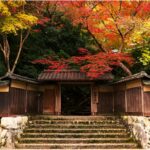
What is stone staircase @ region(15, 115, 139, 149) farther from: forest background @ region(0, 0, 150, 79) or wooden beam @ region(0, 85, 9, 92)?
forest background @ region(0, 0, 150, 79)

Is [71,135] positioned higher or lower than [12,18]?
lower

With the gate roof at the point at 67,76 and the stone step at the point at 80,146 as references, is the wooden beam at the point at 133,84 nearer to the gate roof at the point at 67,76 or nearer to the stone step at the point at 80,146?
the gate roof at the point at 67,76

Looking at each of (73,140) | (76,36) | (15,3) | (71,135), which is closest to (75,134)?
(71,135)

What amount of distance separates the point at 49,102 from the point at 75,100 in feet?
16.2

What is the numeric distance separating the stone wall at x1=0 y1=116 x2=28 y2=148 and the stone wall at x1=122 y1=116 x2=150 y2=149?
231 inches

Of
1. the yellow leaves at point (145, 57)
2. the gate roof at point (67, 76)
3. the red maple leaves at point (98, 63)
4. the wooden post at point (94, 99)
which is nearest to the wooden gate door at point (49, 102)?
the gate roof at point (67, 76)

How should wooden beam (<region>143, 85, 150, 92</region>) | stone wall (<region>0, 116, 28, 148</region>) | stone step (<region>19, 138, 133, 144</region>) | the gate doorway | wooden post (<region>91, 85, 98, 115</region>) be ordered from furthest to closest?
the gate doorway, wooden post (<region>91, 85, 98, 115</region>), wooden beam (<region>143, 85, 150, 92</region>), stone step (<region>19, 138, 133, 144</region>), stone wall (<region>0, 116, 28, 148</region>)

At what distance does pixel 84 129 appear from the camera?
13.9 meters

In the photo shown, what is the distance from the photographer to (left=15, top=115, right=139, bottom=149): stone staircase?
1248 cm

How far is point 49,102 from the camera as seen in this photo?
17.7 metres

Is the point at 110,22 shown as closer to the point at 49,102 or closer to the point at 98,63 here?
the point at 98,63

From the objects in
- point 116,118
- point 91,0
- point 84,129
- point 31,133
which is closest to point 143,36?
point 91,0

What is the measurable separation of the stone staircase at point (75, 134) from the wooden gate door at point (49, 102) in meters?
2.26

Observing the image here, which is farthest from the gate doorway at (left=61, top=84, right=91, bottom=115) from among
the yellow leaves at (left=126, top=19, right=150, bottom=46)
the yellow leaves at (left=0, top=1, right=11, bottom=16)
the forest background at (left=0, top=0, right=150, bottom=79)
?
the yellow leaves at (left=0, top=1, right=11, bottom=16)
